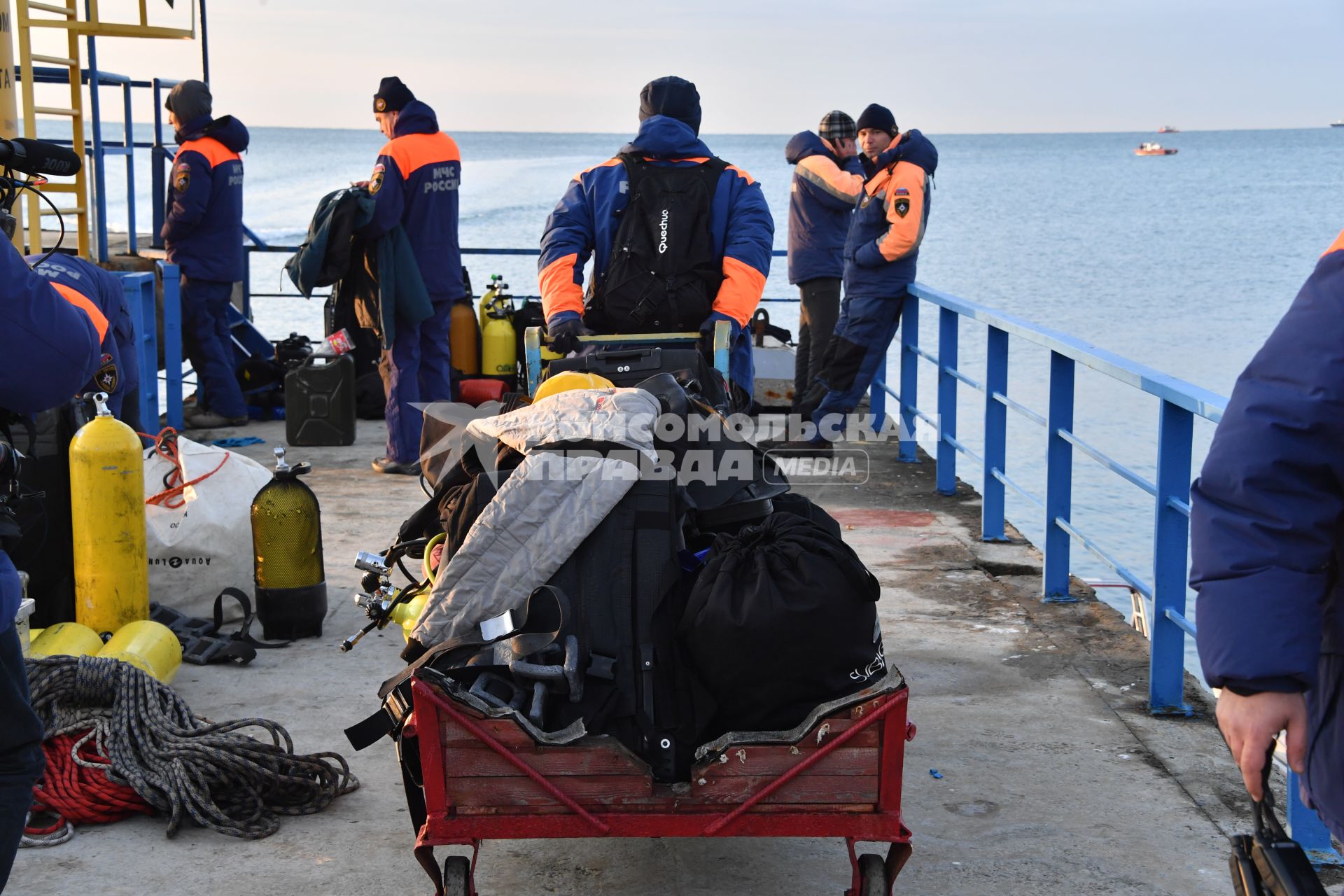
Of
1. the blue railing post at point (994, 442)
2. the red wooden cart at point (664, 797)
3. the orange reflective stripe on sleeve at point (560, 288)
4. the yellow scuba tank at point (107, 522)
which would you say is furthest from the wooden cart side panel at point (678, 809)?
the blue railing post at point (994, 442)

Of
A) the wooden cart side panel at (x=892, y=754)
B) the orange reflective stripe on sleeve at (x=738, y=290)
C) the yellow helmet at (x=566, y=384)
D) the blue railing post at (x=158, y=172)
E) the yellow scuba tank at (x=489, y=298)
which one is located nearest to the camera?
the wooden cart side panel at (x=892, y=754)

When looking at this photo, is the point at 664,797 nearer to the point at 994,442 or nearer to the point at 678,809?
the point at 678,809

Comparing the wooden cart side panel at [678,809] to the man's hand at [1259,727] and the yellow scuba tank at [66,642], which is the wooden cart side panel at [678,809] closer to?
the man's hand at [1259,727]

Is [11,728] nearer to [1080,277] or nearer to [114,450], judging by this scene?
[114,450]

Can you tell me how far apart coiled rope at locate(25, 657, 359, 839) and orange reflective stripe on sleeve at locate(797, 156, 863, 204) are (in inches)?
248

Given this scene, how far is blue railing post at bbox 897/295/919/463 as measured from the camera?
793 centimetres

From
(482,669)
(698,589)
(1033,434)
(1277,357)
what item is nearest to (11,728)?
(482,669)

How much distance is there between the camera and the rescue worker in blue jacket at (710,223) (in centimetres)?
545

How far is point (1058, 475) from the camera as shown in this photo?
5.15 metres

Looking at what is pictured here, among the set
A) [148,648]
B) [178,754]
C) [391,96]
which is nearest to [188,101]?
A: [391,96]

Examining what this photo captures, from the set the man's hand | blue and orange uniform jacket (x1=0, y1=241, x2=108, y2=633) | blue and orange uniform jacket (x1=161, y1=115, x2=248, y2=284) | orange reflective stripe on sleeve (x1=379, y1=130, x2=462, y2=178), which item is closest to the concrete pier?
blue and orange uniform jacket (x1=0, y1=241, x2=108, y2=633)

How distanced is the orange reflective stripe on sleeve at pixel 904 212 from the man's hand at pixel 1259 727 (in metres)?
6.08

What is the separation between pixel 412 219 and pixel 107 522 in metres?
3.67

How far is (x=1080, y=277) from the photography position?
3481cm
